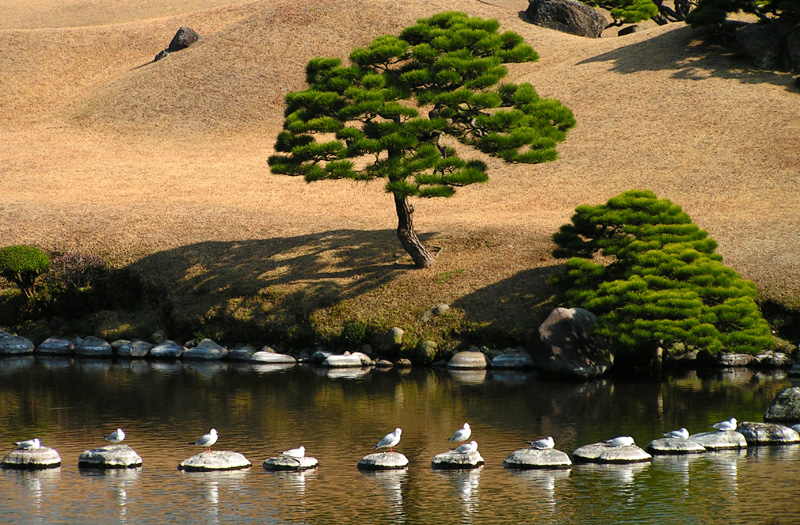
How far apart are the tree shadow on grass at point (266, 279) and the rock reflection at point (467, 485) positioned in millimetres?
14147

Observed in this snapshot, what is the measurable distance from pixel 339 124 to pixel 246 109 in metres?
31.0

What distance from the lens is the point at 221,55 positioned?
65625mm

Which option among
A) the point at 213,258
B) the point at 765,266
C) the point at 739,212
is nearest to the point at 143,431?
the point at 213,258

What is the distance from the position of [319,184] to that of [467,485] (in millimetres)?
32749

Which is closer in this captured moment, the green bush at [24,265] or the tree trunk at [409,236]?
the tree trunk at [409,236]

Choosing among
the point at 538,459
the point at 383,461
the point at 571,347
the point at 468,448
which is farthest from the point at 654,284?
the point at 383,461

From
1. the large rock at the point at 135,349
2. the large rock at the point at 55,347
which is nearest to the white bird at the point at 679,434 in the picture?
the large rock at the point at 135,349

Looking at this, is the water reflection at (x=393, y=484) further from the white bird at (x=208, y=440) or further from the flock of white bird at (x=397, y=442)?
the white bird at (x=208, y=440)

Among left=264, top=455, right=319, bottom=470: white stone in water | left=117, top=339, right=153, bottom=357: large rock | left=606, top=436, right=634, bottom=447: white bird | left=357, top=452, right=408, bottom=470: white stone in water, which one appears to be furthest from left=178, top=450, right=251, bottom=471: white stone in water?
left=117, top=339, right=153, bottom=357: large rock

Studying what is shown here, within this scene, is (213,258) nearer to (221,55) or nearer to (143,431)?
(143,431)

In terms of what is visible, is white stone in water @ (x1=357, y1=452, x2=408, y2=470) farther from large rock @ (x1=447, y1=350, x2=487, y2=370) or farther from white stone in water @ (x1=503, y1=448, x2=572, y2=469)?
large rock @ (x1=447, y1=350, x2=487, y2=370)

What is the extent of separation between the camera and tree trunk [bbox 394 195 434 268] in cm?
3203

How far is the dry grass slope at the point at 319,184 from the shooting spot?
32.3m

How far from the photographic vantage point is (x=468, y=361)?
93.0 feet
